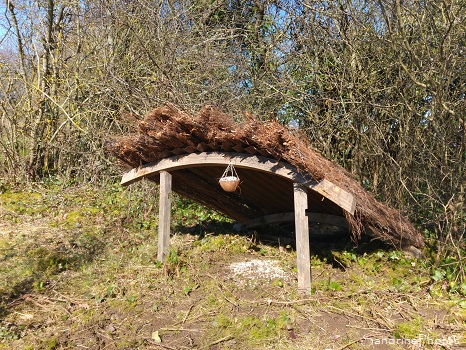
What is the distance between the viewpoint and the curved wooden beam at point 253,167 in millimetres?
4782

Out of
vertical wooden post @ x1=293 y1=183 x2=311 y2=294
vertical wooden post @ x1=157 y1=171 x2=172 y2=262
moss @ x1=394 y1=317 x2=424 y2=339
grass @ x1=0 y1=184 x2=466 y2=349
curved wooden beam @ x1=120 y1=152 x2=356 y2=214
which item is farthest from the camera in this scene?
vertical wooden post @ x1=157 y1=171 x2=172 y2=262

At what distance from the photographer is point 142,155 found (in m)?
6.13

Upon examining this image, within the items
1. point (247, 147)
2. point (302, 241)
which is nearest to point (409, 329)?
point (302, 241)

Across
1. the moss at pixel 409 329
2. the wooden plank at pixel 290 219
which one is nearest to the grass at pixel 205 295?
the moss at pixel 409 329

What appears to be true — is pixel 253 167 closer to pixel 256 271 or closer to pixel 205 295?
pixel 256 271

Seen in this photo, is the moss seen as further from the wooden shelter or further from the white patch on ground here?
the white patch on ground

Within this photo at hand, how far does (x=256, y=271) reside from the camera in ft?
19.2

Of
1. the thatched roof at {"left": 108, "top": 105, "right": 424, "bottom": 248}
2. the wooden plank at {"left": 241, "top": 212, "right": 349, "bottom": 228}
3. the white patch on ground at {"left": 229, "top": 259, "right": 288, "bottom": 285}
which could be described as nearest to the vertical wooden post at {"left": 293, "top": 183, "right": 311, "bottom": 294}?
the thatched roof at {"left": 108, "top": 105, "right": 424, "bottom": 248}

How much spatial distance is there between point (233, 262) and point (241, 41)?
5.51 meters

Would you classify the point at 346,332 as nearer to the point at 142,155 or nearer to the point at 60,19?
the point at 142,155

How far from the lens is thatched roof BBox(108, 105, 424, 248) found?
4.83m

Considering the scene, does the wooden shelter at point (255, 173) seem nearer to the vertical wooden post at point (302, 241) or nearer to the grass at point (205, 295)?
the vertical wooden post at point (302, 241)

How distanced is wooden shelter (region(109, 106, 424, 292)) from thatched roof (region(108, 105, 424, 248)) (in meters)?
0.01

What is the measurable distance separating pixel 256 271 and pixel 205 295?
0.81 m
